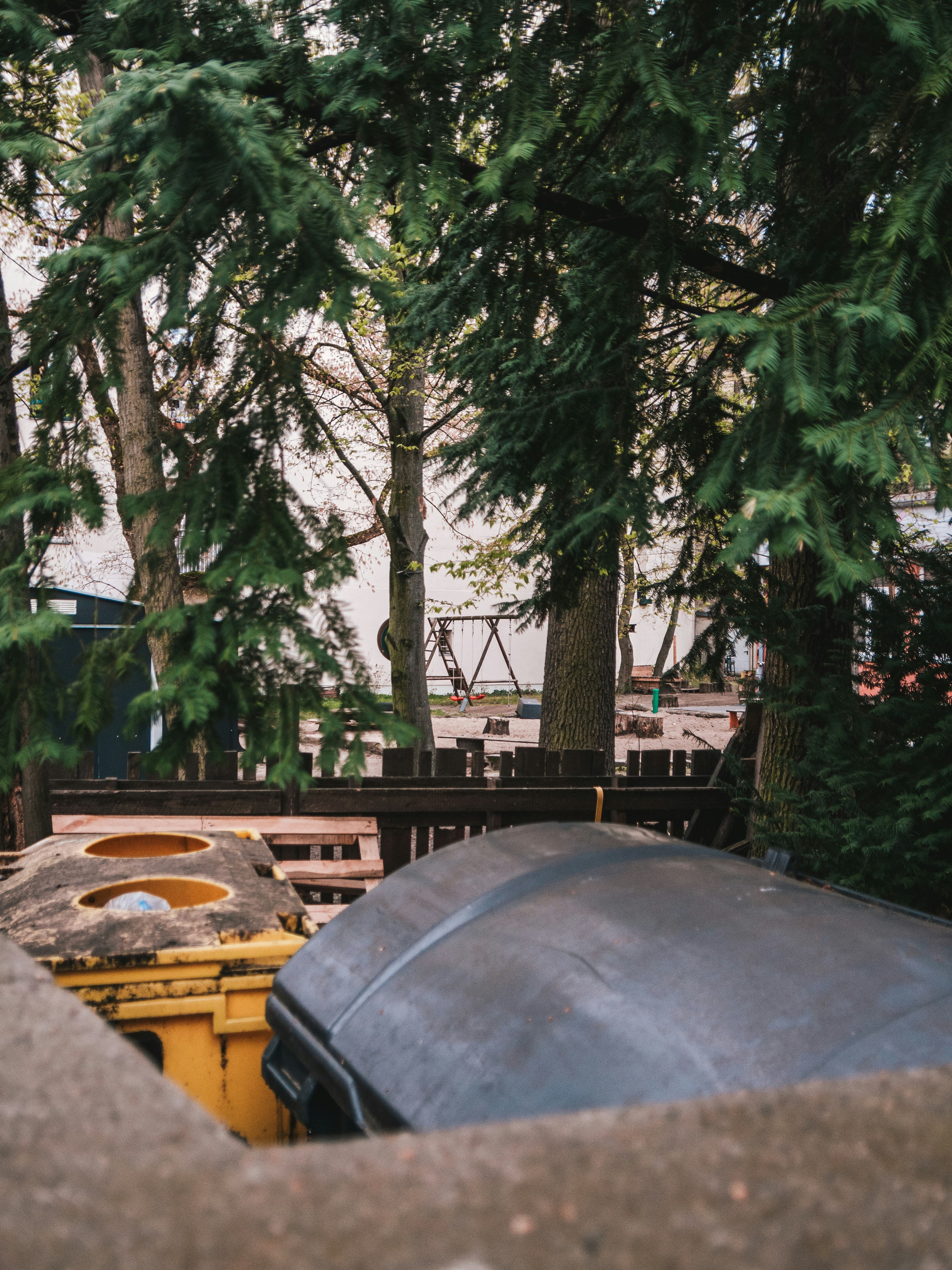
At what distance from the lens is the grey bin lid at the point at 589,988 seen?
1835 millimetres

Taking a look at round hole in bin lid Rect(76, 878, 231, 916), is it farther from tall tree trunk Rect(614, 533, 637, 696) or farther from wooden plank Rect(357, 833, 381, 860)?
tall tree trunk Rect(614, 533, 637, 696)

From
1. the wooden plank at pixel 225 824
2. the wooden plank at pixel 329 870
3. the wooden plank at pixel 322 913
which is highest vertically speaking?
the wooden plank at pixel 225 824

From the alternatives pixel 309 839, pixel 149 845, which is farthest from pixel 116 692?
pixel 149 845

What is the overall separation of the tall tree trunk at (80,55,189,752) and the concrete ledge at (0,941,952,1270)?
193cm

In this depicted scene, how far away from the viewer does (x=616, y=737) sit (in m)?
19.9

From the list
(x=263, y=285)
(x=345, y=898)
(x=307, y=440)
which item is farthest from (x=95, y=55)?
(x=345, y=898)

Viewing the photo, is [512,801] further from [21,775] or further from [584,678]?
[584,678]

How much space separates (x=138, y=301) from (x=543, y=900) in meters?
3.45

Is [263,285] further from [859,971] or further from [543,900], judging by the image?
[859,971]

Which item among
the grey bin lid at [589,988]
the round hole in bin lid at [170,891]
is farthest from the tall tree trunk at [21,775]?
the grey bin lid at [589,988]

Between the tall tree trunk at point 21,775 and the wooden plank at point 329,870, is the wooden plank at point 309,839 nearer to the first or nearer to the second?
the wooden plank at point 329,870

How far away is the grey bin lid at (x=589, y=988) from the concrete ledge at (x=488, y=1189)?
948 millimetres

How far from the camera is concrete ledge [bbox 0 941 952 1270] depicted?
2.33ft

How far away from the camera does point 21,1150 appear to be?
31.9 inches
